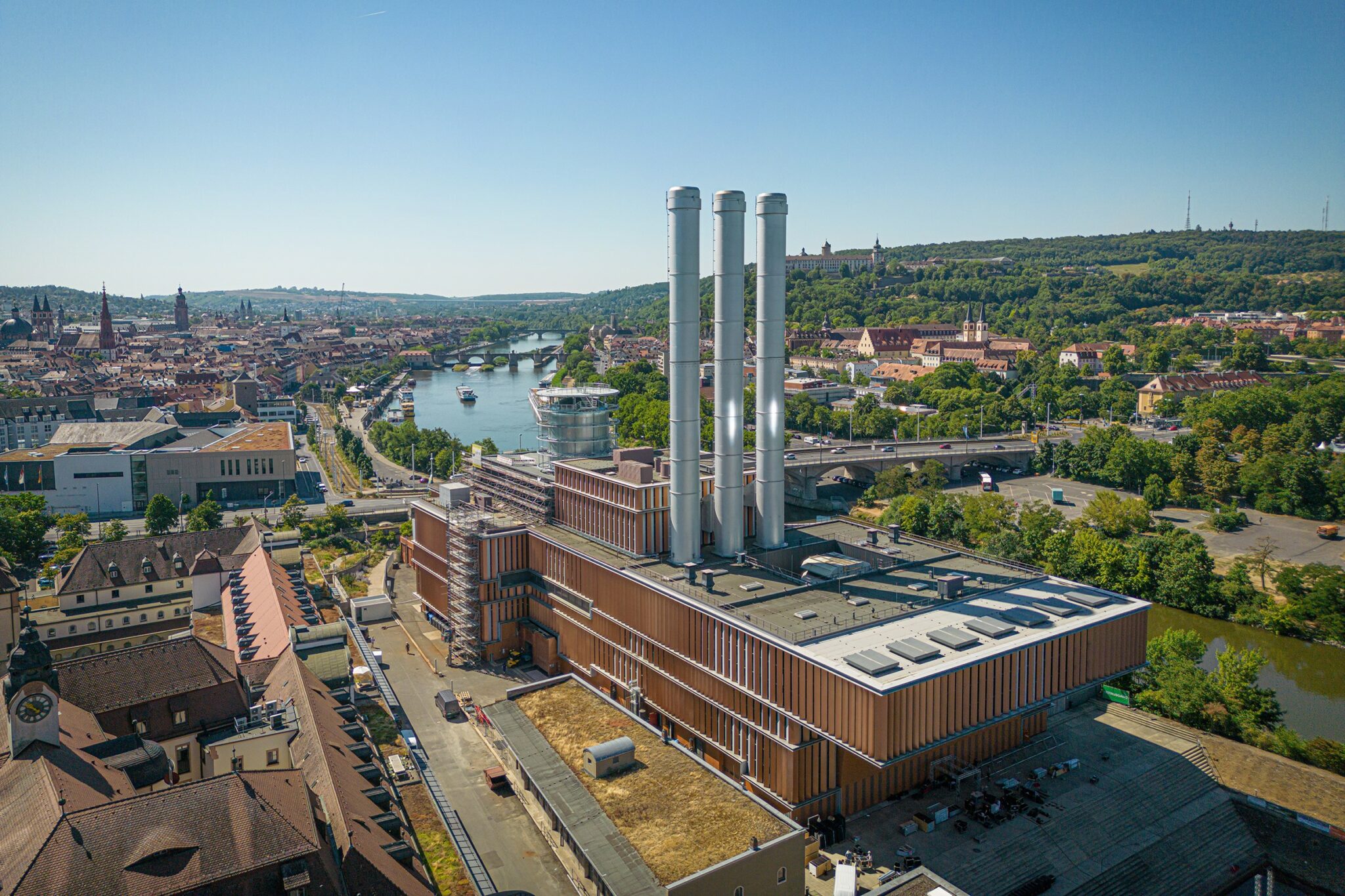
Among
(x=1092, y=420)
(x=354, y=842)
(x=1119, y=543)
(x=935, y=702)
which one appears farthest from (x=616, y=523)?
(x=1092, y=420)

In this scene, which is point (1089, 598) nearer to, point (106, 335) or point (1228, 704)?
point (1228, 704)

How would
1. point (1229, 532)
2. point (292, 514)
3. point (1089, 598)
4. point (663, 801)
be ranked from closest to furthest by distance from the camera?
point (663, 801) → point (1089, 598) → point (1229, 532) → point (292, 514)

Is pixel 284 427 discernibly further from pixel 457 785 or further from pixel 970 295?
pixel 970 295

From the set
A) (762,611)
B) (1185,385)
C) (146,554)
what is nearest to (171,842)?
(762,611)

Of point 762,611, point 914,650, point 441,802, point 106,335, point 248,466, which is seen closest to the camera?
point 914,650

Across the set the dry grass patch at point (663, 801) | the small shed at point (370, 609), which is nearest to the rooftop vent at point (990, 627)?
the dry grass patch at point (663, 801)

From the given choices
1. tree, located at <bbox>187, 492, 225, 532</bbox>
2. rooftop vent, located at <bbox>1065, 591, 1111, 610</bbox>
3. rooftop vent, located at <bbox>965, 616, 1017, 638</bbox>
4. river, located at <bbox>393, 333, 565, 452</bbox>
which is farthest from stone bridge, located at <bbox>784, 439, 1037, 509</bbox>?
rooftop vent, located at <bbox>965, 616, 1017, 638</bbox>

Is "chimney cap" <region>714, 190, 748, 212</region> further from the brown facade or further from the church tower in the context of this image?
the church tower
